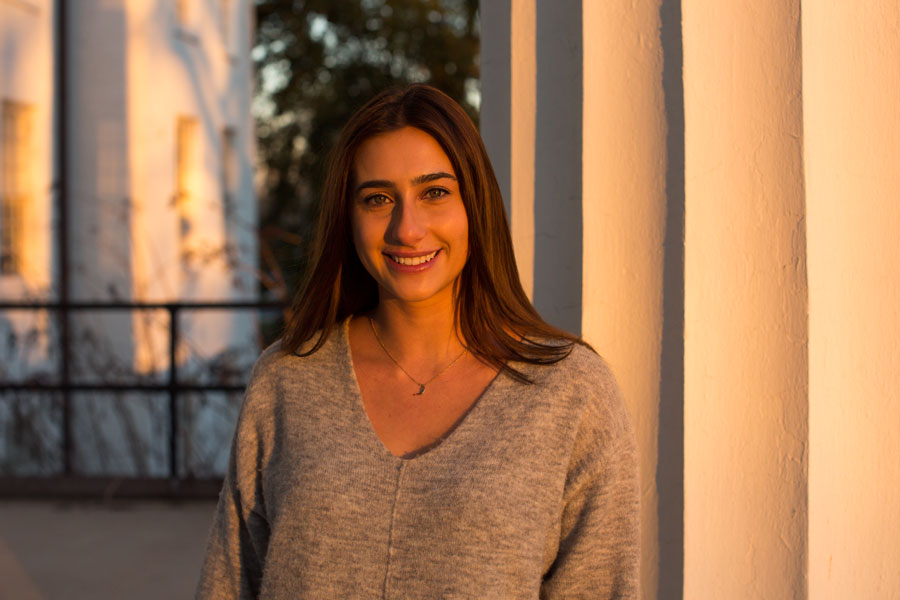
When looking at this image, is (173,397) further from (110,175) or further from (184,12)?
(184,12)

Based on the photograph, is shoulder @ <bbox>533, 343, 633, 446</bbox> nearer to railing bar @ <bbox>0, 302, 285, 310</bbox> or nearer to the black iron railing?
railing bar @ <bbox>0, 302, 285, 310</bbox>

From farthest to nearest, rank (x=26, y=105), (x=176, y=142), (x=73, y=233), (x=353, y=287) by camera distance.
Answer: (x=176, y=142)
(x=73, y=233)
(x=26, y=105)
(x=353, y=287)

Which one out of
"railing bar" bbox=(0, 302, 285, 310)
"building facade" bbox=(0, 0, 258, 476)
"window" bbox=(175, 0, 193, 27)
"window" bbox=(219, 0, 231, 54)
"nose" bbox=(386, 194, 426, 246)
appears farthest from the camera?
"window" bbox=(219, 0, 231, 54)

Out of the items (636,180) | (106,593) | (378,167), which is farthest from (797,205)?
(106,593)

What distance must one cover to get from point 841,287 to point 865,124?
292 millimetres

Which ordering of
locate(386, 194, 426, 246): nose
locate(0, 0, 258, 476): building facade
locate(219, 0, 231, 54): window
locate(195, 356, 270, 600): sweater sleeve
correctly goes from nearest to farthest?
locate(386, 194, 426, 246): nose → locate(195, 356, 270, 600): sweater sleeve → locate(0, 0, 258, 476): building facade → locate(219, 0, 231, 54): window

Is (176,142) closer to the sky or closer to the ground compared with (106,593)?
closer to the sky

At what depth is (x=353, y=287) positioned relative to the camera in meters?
2.23

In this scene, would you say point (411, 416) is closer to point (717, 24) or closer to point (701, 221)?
point (701, 221)

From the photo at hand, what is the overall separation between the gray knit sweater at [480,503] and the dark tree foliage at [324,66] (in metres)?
23.7

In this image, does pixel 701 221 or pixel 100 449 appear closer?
pixel 701 221

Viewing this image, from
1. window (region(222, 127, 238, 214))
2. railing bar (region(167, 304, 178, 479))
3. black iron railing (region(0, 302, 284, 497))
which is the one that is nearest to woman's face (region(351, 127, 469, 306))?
black iron railing (region(0, 302, 284, 497))

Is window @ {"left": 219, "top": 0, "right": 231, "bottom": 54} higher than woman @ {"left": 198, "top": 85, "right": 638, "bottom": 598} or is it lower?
higher

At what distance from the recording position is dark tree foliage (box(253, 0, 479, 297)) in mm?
25703
